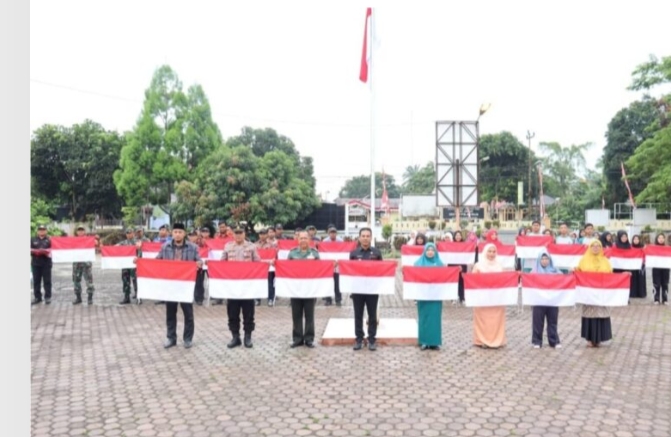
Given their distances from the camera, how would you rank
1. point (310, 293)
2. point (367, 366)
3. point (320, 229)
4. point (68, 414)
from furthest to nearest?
point (320, 229) < point (310, 293) < point (367, 366) < point (68, 414)

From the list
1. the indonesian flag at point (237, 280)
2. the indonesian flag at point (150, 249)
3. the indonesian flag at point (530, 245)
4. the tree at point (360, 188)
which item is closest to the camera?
the indonesian flag at point (237, 280)

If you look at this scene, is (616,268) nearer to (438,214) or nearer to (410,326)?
(410,326)

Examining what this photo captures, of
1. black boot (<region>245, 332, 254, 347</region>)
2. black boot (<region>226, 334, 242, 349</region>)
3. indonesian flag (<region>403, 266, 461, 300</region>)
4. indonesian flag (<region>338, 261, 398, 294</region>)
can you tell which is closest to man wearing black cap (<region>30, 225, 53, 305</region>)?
black boot (<region>226, 334, 242, 349</region>)

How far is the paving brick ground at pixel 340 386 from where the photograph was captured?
5.48 metres

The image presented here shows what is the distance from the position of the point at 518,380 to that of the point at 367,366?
1.94 metres

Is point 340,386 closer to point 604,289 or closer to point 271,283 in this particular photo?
point 604,289

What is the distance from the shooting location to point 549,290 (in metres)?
8.70

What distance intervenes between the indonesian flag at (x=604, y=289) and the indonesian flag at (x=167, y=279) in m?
6.03

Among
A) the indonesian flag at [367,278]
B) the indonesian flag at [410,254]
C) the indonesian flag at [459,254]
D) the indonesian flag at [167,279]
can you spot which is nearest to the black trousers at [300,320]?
the indonesian flag at [367,278]

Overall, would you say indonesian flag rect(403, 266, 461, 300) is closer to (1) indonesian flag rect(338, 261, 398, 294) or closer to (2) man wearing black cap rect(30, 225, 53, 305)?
(1) indonesian flag rect(338, 261, 398, 294)

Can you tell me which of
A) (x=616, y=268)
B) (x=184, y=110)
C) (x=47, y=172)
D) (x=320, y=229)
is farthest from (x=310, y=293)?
(x=47, y=172)

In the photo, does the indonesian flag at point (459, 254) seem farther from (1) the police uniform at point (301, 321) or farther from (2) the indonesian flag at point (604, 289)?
(1) the police uniform at point (301, 321)

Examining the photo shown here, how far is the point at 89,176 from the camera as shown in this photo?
37.4 m

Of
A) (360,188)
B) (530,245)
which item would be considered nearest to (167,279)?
(530,245)
